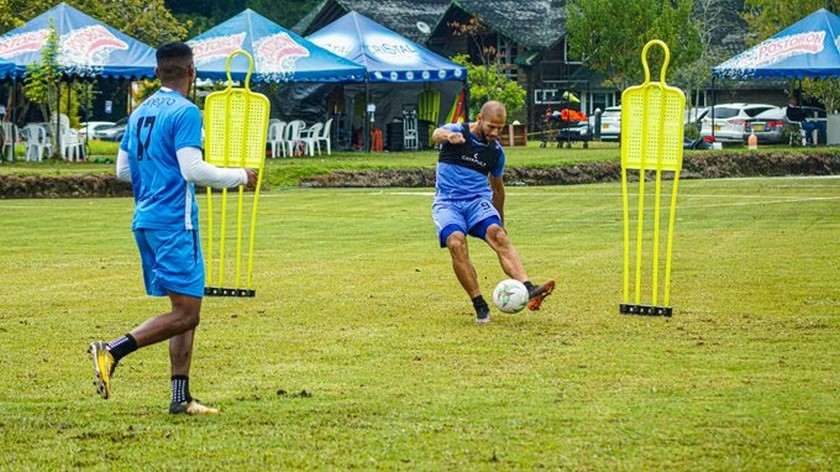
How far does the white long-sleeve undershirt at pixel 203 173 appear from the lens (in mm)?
8531

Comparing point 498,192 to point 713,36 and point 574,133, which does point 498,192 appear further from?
point 713,36

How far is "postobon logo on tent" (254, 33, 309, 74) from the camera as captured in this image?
43.2 meters

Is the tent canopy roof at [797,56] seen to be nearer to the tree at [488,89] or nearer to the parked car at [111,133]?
the tree at [488,89]

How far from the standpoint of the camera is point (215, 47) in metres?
43.8

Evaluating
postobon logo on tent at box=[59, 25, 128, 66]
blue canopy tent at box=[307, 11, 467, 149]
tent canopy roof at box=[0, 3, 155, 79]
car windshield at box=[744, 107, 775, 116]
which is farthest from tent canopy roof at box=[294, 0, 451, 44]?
postobon logo on tent at box=[59, 25, 128, 66]

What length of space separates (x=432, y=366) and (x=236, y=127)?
4.64 meters

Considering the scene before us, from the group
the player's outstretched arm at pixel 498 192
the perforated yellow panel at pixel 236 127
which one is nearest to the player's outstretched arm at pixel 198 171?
the player's outstretched arm at pixel 498 192

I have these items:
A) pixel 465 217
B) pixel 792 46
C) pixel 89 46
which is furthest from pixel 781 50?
pixel 465 217

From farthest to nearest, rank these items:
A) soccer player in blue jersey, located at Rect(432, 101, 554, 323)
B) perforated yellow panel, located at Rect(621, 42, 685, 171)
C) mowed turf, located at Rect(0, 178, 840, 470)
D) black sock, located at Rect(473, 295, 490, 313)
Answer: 1. soccer player in blue jersey, located at Rect(432, 101, 554, 323)
2. black sock, located at Rect(473, 295, 490, 313)
3. perforated yellow panel, located at Rect(621, 42, 685, 171)
4. mowed turf, located at Rect(0, 178, 840, 470)

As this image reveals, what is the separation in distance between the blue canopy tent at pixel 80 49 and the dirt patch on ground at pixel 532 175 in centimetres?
700

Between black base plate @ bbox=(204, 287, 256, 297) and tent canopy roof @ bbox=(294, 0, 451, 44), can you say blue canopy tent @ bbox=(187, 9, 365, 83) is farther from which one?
black base plate @ bbox=(204, 287, 256, 297)

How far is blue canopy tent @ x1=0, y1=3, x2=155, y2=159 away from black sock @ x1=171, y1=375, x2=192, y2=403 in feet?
105

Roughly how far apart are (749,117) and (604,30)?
6376 mm

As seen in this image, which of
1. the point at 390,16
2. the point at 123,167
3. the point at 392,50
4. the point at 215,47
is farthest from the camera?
the point at 390,16
